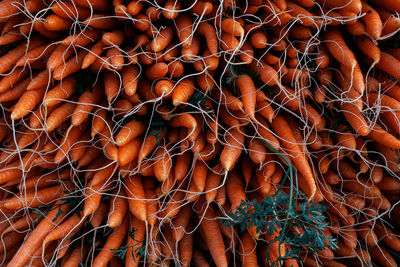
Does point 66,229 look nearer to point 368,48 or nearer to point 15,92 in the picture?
point 15,92

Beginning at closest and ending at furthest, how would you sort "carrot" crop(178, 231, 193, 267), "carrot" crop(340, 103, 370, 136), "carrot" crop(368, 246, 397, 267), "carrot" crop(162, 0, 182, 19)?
"carrot" crop(162, 0, 182, 19), "carrot" crop(340, 103, 370, 136), "carrot" crop(178, 231, 193, 267), "carrot" crop(368, 246, 397, 267)

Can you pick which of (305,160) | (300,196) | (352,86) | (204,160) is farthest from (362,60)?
(204,160)

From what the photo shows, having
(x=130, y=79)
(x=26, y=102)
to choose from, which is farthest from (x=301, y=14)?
(x=26, y=102)

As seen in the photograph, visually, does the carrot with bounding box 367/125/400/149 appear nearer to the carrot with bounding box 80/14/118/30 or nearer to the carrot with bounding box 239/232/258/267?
the carrot with bounding box 239/232/258/267

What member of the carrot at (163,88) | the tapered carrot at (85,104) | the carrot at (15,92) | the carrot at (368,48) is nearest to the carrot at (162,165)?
the carrot at (163,88)

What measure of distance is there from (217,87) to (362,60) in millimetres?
665

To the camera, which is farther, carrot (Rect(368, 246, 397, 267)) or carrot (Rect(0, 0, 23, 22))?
carrot (Rect(368, 246, 397, 267))

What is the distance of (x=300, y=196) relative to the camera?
1.44 m

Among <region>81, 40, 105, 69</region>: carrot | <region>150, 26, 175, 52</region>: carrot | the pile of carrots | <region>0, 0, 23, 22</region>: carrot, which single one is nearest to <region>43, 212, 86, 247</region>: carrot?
the pile of carrots

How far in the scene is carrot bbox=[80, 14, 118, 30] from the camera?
132 cm

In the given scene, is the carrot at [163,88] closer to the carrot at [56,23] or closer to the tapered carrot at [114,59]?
the tapered carrot at [114,59]

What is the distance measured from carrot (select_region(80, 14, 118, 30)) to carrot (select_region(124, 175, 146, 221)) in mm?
621

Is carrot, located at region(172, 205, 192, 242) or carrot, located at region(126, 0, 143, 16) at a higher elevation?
carrot, located at region(126, 0, 143, 16)

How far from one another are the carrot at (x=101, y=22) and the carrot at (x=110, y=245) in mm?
820
